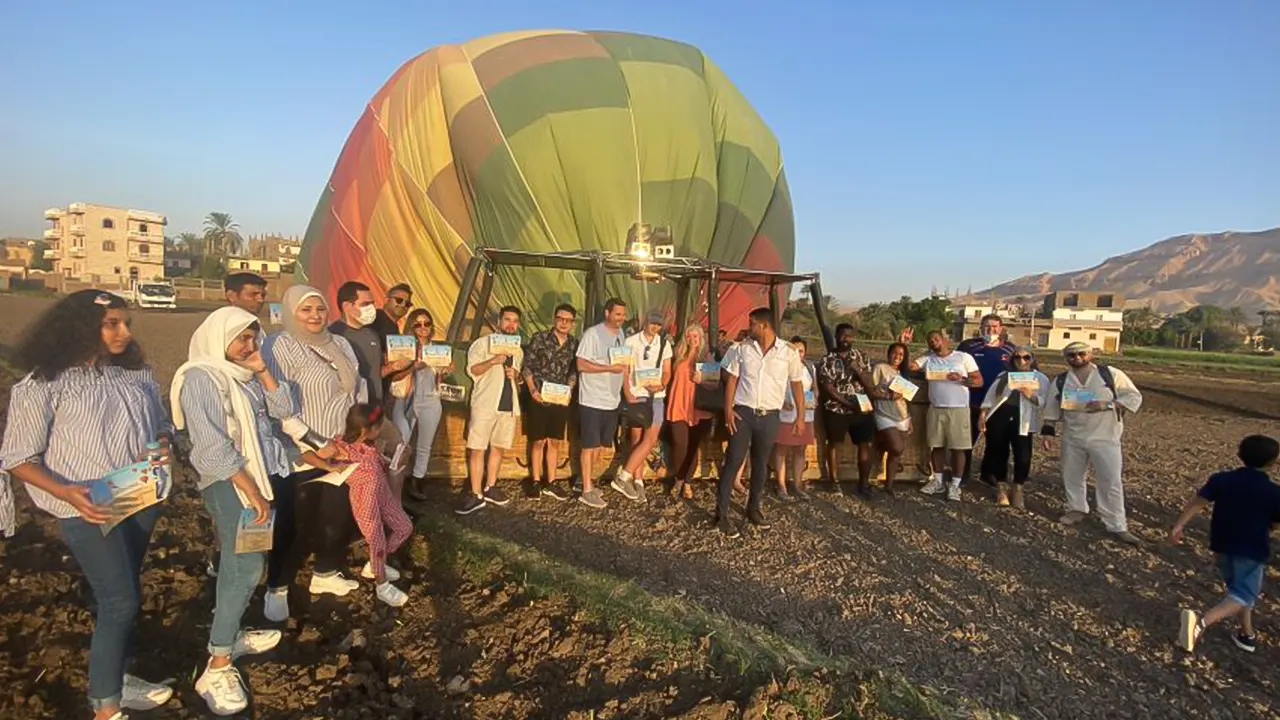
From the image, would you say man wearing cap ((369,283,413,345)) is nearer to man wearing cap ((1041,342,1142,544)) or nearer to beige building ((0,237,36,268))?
man wearing cap ((1041,342,1142,544))

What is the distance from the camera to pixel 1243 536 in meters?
4.14

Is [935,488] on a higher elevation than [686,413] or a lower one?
lower

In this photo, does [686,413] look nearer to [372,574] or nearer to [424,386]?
[424,386]

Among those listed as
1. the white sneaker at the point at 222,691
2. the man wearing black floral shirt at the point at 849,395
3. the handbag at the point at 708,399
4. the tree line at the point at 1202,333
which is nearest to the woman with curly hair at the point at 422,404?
the handbag at the point at 708,399

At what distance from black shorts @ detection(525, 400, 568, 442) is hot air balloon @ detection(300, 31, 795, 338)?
226cm

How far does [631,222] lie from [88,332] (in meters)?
6.27

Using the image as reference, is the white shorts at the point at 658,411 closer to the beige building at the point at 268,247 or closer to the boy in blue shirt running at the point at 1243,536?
the boy in blue shirt running at the point at 1243,536

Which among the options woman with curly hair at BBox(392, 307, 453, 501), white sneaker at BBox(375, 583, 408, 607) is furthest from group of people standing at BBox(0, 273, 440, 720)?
woman with curly hair at BBox(392, 307, 453, 501)

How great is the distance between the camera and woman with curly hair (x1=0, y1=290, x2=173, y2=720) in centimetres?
283

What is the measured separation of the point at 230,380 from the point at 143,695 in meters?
1.44

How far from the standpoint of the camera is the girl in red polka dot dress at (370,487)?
4.18 meters

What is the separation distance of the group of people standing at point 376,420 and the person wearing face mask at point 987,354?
0.02 metres

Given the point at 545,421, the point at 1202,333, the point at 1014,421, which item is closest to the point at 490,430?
the point at 545,421

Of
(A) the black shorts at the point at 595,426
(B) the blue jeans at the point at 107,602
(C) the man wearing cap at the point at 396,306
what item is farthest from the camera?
(A) the black shorts at the point at 595,426
